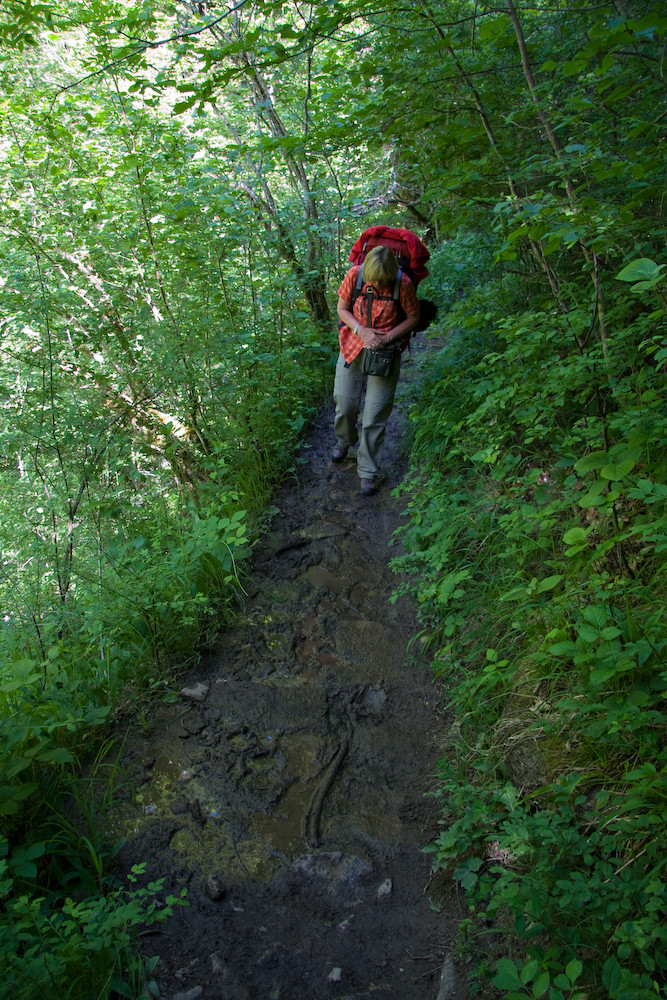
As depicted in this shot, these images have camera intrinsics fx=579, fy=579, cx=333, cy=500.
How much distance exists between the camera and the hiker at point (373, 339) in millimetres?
5023

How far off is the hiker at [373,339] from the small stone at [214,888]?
3618 millimetres

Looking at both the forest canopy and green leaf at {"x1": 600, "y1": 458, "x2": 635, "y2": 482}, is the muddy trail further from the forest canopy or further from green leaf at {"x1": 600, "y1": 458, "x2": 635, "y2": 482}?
green leaf at {"x1": 600, "y1": 458, "x2": 635, "y2": 482}

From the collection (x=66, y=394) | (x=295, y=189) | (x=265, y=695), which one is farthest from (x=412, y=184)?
(x=265, y=695)

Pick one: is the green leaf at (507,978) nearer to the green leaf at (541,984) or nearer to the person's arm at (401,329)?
the green leaf at (541,984)

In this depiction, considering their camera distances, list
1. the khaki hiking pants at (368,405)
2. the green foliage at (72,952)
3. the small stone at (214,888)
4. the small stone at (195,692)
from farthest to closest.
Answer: the khaki hiking pants at (368,405) → the small stone at (195,692) → the small stone at (214,888) → the green foliage at (72,952)

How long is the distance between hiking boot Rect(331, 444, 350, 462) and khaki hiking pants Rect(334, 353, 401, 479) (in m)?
0.30

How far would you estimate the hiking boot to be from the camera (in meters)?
6.08

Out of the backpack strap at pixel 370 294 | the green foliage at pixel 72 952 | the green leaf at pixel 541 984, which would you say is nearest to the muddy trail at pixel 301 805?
the green foliage at pixel 72 952

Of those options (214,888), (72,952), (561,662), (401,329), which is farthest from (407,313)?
(72,952)

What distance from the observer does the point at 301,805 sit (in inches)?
111

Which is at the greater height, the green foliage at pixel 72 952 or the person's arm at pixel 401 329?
the person's arm at pixel 401 329

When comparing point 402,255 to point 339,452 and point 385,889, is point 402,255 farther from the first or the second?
point 385,889

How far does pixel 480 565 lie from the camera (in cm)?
377

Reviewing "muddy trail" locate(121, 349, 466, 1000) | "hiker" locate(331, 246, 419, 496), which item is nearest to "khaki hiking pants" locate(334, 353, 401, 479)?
"hiker" locate(331, 246, 419, 496)
